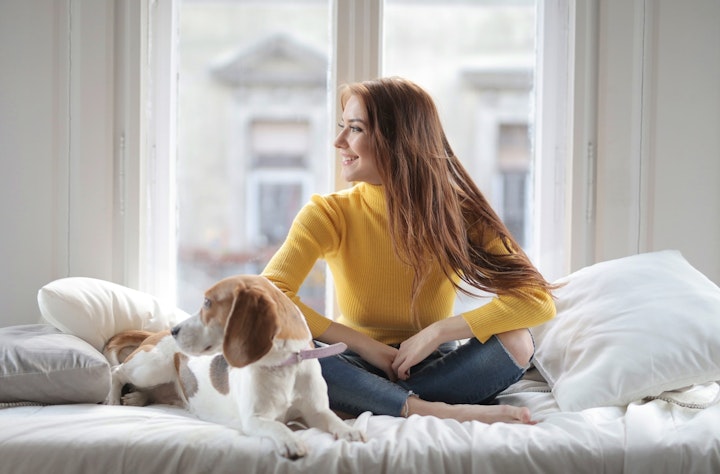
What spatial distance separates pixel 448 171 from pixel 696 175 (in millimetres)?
1066

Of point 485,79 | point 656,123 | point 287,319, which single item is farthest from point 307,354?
point 656,123

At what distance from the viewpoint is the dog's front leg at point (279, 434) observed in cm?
129

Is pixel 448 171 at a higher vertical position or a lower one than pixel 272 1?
lower

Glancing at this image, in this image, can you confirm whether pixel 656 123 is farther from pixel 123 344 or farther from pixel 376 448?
pixel 123 344

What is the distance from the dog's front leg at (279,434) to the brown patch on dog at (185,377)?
28cm

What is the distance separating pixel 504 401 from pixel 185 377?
79 centimetres

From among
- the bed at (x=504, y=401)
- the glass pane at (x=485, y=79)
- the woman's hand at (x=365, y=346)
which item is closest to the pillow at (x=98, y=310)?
the bed at (x=504, y=401)

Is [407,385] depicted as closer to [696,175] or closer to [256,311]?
[256,311]

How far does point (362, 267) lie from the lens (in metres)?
1.92

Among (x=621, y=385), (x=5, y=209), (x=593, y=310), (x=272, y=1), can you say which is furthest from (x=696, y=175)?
(x=5, y=209)

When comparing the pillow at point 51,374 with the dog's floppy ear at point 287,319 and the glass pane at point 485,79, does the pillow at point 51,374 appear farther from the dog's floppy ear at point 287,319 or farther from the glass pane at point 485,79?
the glass pane at point 485,79

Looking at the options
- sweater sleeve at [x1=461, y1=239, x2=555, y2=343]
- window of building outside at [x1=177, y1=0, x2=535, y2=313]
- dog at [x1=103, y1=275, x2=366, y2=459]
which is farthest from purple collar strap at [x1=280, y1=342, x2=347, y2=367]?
window of building outside at [x1=177, y1=0, x2=535, y2=313]

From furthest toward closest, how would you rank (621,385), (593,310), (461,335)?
1. (593,310)
2. (461,335)
3. (621,385)

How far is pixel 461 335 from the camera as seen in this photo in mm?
1711
